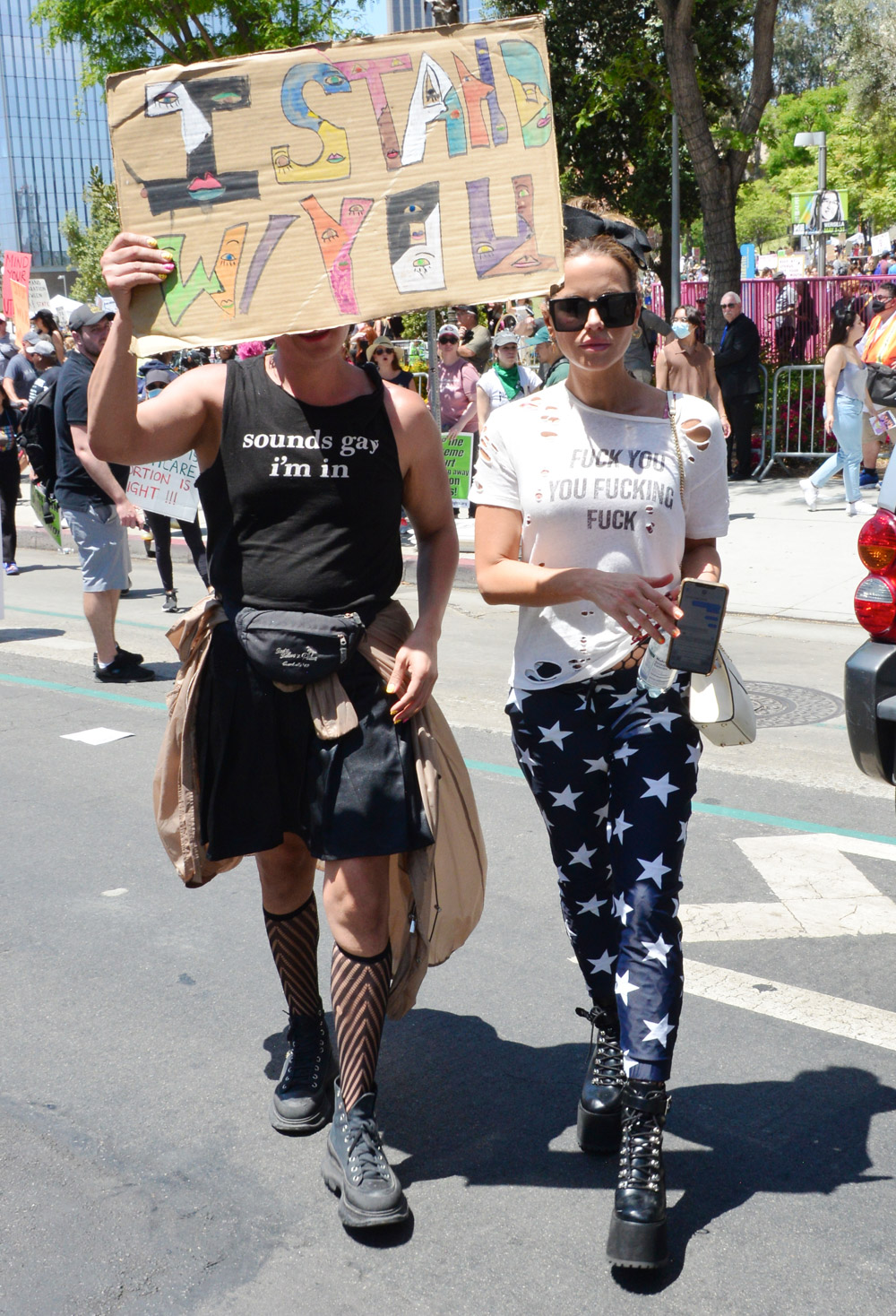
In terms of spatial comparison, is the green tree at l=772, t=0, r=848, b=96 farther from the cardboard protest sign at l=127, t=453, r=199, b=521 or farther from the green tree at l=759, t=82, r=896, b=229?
the cardboard protest sign at l=127, t=453, r=199, b=521

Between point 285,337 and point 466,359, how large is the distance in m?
12.2

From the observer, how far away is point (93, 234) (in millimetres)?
72625

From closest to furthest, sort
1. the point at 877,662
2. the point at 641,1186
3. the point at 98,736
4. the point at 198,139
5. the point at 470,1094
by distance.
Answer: the point at 198,139, the point at 641,1186, the point at 470,1094, the point at 877,662, the point at 98,736

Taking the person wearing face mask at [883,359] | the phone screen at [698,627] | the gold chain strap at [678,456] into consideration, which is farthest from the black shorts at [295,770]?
the person wearing face mask at [883,359]

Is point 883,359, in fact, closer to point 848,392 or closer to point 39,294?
point 848,392

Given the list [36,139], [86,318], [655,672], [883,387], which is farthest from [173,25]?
[36,139]

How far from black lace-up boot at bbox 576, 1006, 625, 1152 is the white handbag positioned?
71 centimetres

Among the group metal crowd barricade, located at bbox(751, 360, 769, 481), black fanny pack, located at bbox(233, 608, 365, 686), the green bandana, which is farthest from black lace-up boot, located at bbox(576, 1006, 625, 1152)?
metal crowd barricade, located at bbox(751, 360, 769, 481)

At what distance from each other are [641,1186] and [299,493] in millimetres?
1577

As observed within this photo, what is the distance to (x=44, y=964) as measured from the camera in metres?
4.24

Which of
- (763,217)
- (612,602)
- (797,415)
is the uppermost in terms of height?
(763,217)

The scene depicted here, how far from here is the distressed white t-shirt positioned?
2893 millimetres

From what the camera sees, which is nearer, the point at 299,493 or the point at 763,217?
the point at 299,493

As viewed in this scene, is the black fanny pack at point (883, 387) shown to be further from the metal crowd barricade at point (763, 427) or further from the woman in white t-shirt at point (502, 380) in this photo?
the metal crowd barricade at point (763, 427)
